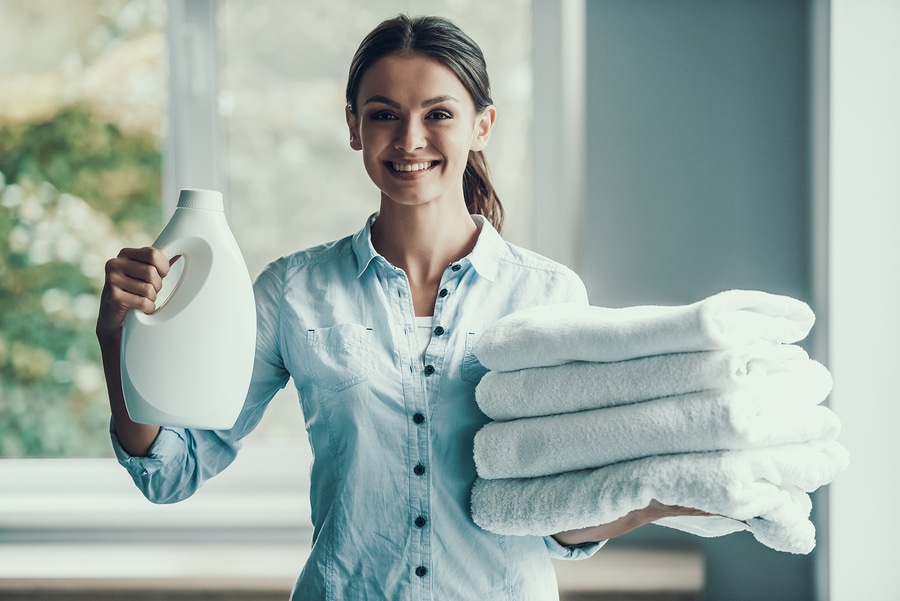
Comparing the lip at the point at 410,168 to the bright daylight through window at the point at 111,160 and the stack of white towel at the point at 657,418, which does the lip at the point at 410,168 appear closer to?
the stack of white towel at the point at 657,418

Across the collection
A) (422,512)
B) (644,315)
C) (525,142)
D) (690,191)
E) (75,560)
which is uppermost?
(525,142)

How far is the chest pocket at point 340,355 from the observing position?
873 mm

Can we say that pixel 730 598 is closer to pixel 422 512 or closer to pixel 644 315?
pixel 422 512

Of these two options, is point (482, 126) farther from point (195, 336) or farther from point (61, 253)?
point (61, 253)

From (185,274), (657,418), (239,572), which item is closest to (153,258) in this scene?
(185,274)

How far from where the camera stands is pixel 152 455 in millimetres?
824

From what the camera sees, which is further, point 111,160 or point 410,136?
point 111,160

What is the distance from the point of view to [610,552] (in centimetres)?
161

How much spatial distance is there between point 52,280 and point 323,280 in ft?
4.19

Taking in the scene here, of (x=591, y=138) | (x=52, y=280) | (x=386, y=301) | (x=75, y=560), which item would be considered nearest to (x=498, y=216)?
(x=386, y=301)

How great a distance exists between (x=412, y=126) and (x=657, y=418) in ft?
1.23

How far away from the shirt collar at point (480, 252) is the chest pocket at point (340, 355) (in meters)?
0.07

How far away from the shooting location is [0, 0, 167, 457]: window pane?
6.30ft

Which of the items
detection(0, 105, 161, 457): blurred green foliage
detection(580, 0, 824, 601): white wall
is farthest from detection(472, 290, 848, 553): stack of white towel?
detection(0, 105, 161, 457): blurred green foliage
